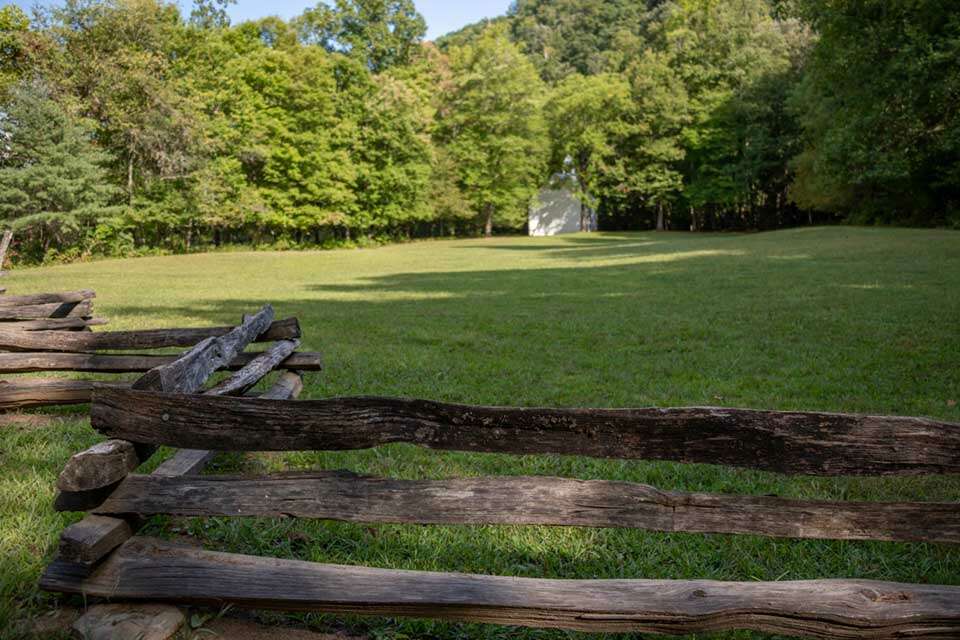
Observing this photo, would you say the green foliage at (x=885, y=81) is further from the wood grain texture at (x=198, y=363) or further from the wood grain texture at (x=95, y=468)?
the wood grain texture at (x=95, y=468)

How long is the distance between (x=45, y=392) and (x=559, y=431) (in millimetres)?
5214

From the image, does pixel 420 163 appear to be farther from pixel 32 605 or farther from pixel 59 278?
pixel 32 605

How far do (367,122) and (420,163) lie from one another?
181 inches

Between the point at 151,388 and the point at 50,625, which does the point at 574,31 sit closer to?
the point at 151,388

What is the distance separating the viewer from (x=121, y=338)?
19.1 feet

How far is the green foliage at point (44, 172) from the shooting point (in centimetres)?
2688

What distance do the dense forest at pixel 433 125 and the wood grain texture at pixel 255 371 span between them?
24679mm

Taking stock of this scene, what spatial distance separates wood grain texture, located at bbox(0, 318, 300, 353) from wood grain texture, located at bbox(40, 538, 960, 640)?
3030 millimetres

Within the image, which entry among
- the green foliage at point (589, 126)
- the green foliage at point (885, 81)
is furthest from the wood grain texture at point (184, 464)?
the green foliage at point (589, 126)

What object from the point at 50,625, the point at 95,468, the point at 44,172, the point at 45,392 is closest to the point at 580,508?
the point at 95,468

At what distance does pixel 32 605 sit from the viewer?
115 inches

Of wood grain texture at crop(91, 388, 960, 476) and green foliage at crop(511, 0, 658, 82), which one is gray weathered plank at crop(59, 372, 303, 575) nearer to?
wood grain texture at crop(91, 388, 960, 476)

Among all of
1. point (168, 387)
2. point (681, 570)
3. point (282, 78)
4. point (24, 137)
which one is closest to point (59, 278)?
point (24, 137)

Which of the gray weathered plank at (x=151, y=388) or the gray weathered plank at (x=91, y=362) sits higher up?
the gray weathered plank at (x=151, y=388)
